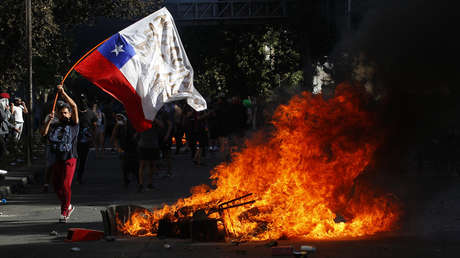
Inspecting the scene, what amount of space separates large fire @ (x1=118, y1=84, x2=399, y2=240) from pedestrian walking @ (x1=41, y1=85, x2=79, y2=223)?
1.69 metres

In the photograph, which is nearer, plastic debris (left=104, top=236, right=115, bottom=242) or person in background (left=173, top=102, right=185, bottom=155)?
plastic debris (left=104, top=236, right=115, bottom=242)

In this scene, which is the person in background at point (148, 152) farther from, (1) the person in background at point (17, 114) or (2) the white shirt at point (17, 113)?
(2) the white shirt at point (17, 113)

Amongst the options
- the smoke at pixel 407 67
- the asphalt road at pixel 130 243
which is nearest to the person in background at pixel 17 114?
the asphalt road at pixel 130 243

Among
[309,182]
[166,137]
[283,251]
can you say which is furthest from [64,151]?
[166,137]

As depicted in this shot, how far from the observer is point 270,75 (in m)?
47.0

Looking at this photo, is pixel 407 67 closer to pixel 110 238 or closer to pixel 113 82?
pixel 113 82

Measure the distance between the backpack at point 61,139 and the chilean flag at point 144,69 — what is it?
116cm

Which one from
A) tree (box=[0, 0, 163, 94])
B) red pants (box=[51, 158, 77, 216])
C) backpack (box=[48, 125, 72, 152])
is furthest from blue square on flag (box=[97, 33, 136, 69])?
tree (box=[0, 0, 163, 94])

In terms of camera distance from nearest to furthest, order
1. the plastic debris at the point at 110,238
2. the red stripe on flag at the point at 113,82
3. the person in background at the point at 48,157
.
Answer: the plastic debris at the point at 110,238 → the red stripe on flag at the point at 113,82 → the person in background at the point at 48,157

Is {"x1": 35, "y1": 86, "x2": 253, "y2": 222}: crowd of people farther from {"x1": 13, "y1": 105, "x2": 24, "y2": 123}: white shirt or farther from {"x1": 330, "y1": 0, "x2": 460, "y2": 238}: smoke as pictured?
{"x1": 13, "y1": 105, "x2": 24, "y2": 123}: white shirt

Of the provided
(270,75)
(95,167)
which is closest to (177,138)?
(95,167)

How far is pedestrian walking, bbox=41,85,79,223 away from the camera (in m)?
10.7

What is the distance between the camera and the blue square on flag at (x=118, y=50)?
10.1 m

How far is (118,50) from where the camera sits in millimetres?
10109
